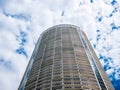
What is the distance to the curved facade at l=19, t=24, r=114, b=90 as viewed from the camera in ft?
218

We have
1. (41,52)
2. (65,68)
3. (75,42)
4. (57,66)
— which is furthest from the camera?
(75,42)

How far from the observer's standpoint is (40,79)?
7088 cm

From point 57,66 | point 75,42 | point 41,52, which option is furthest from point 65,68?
point 75,42

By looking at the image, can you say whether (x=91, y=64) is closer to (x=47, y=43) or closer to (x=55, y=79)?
(x=55, y=79)

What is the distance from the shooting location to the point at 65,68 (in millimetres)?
73375

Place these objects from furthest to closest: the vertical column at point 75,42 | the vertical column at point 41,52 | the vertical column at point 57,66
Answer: the vertical column at point 41,52
the vertical column at point 57,66
the vertical column at point 75,42

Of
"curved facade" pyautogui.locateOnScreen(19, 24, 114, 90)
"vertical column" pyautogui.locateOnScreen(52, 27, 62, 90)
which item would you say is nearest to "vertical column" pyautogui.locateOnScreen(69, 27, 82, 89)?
"curved facade" pyautogui.locateOnScreen(19, 24, 114, 90)

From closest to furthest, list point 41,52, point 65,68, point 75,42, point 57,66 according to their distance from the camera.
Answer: point 65,68, point 57,66, point 41,52, point 75,42

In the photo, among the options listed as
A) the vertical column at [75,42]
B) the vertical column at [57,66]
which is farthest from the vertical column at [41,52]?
the vertical column at [75,42]

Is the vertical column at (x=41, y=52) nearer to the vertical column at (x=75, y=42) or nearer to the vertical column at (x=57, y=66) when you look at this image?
the vertical column at (x=57, y=66)

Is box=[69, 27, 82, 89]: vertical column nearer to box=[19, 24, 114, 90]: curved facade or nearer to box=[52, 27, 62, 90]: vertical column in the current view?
box=[19, 24, 114, 90]: curved facade

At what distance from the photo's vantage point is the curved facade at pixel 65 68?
66.3 m

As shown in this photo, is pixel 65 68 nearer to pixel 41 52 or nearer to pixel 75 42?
pixel 41 52

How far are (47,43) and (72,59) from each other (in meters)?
21.3
